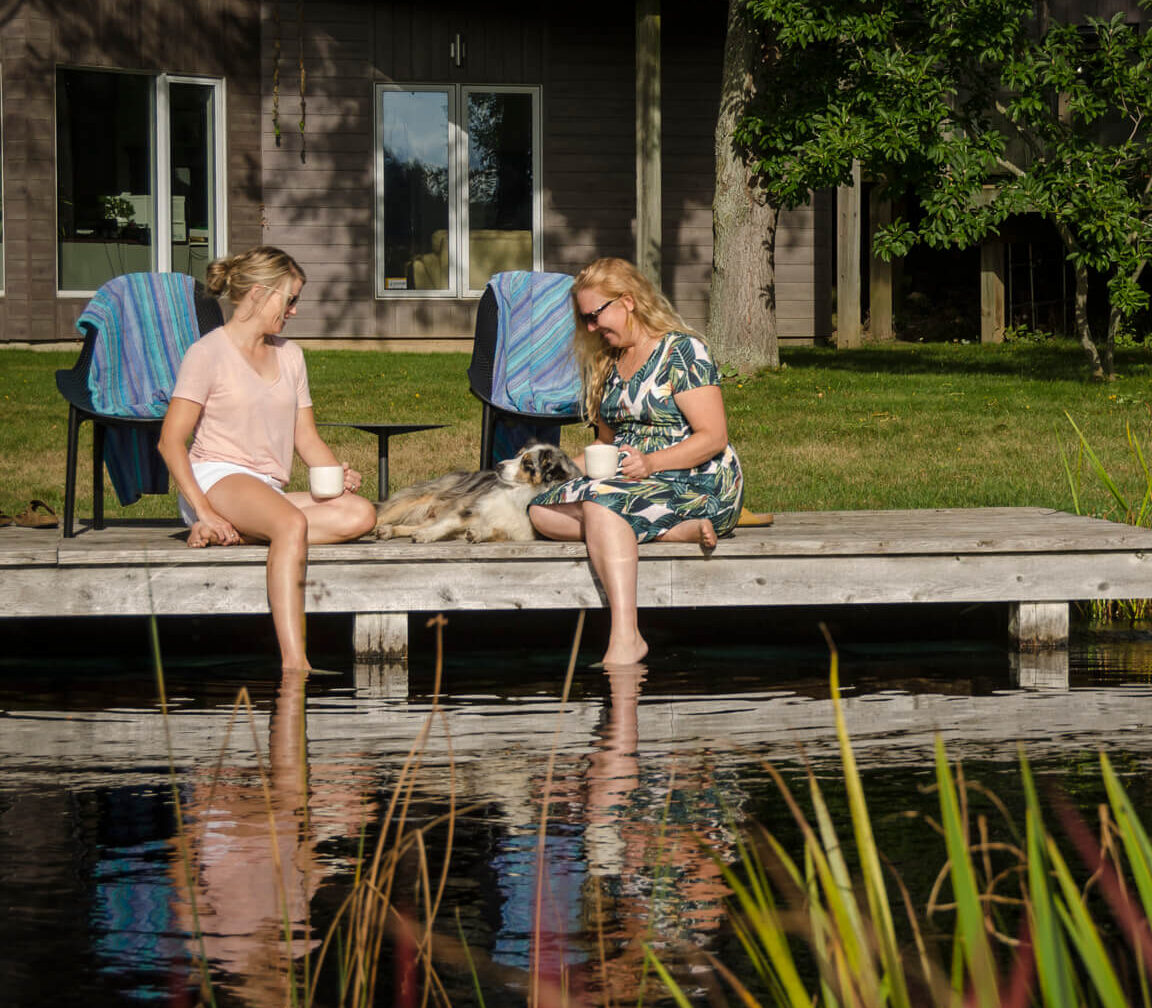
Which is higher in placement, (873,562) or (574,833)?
(873,562)

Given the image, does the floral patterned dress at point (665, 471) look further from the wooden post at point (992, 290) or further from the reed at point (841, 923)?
the wooden post at point (992, 290)

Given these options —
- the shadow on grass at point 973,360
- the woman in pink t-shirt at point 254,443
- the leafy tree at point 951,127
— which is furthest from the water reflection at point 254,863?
the shadow on grass at point 973,360

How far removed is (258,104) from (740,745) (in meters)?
13.6

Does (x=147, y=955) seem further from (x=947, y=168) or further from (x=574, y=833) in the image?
(x=947, y=168)

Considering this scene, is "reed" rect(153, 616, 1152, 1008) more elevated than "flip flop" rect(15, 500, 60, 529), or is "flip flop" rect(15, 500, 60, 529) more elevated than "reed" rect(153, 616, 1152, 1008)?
"flip flop" rect(15, 500, 60, 529)

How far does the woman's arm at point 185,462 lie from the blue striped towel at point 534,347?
6.30 ft

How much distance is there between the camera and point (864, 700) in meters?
5.59

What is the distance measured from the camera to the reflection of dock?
4734mm

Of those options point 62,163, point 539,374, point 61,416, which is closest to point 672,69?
point 62,163

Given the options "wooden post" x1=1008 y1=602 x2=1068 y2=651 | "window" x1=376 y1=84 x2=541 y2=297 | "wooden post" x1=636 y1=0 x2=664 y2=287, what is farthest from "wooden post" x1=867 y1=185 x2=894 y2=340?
"wooden post" x1=1008 y1=602 x2=1068 y2=651

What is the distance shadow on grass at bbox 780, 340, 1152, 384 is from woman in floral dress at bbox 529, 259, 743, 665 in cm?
879

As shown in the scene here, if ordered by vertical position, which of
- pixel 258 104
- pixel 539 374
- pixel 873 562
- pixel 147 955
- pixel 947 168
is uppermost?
pixel 258 104

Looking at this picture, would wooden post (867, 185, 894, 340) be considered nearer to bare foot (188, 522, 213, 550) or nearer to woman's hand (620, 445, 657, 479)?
woman's hand (620, 445, 657, 479)

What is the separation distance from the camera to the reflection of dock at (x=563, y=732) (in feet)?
15.5
